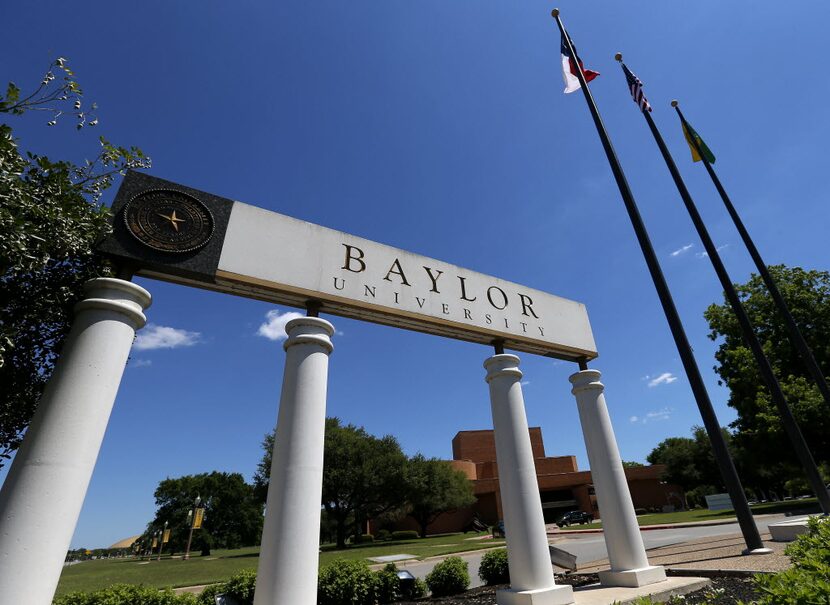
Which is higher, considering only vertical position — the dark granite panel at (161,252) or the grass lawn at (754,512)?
the dark granite panel at (161,252)

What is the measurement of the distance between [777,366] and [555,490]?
33.5m

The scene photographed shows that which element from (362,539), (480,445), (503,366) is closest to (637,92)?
(503,366)

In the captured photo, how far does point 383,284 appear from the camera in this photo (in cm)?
610

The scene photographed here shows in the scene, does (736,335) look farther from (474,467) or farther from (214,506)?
(214,506)

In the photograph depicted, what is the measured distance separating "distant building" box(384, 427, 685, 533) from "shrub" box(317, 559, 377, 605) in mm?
41833

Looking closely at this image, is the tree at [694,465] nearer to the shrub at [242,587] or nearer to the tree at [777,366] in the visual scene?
the tree at [777,366]

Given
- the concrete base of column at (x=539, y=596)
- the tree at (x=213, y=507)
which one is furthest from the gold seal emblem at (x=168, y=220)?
the tree at (x=213, y=507)

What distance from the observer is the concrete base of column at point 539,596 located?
5336 millimetres

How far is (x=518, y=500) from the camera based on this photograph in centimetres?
589

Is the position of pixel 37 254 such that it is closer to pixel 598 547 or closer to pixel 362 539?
pixel 598 547

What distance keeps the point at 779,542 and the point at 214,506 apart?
68.7m

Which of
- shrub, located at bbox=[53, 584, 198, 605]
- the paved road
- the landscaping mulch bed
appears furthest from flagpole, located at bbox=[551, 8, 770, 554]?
shrub, located at bbox=[53, 584, 198, 605]

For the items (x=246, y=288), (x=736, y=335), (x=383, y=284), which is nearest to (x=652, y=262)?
(x=383, y=284)

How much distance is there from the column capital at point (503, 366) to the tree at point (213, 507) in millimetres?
61604
